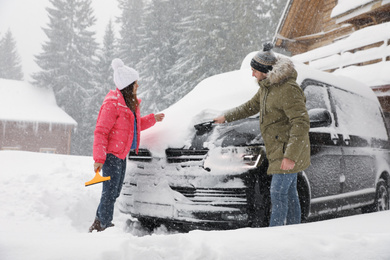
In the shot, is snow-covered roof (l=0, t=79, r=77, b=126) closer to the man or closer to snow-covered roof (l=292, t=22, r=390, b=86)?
snow-covered roof (l=292, t=22, r=390, b=86)

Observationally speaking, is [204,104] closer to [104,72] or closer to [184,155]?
[184,155]

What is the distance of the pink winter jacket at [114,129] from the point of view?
332 cm

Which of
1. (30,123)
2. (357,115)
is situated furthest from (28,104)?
(357,115)

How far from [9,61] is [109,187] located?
61797 millimetres

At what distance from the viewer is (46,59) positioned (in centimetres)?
3309

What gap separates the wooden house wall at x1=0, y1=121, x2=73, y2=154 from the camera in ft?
81.4

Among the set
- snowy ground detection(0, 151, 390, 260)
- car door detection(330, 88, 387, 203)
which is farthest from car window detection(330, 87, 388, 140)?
snowy ground detection(0, 151, 390, 260)

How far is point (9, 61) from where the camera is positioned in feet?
185

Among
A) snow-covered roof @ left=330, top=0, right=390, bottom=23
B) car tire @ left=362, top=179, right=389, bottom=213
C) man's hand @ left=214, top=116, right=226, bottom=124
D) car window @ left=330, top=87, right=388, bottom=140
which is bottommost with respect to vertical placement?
car tire @ left=362, top=179, right=389, bottom=213

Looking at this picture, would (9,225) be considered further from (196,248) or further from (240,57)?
(240,57)

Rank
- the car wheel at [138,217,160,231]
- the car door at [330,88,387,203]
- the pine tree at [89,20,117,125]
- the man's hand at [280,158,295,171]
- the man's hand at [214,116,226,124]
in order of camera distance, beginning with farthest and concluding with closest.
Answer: the pine tree at [89,20,117,125] < the car door at [330,88,387,203] < the car wheel at [138,217,160,231] < the man's hand at [214,116,226,124] < the man's hand at [280,158,295,171]

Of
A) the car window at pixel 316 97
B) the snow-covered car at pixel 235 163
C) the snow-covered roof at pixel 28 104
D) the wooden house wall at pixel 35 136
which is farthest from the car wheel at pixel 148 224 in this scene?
the wooden house wall at pixel 35 136

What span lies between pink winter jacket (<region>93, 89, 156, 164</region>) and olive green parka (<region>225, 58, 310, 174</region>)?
1.38m

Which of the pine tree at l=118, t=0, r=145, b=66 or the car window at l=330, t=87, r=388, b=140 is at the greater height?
the pine tree at l=118, t=0, r=145, b=66
